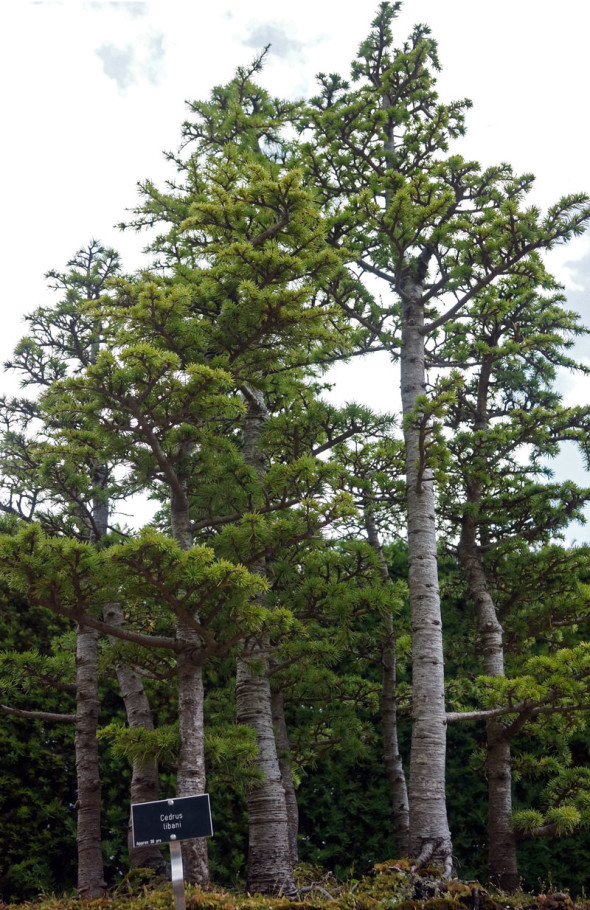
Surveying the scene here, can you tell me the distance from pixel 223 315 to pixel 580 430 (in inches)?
158

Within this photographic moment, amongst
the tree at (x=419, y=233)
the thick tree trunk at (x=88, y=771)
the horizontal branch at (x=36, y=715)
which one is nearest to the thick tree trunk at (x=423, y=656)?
the tree at (x=419, y=233)

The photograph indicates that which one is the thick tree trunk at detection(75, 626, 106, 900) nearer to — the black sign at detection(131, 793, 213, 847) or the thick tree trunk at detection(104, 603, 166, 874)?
the thick tree trunk at detection(104, 603, 166, 874)

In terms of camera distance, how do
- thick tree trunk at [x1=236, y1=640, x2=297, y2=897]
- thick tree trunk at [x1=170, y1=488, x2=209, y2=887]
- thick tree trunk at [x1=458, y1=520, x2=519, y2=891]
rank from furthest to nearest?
thick tree trunk at [x1=458, y1=520, x2=519, y2=891] < thick tree trunk at [x1=236, y1=640, x2=297, y2=897] < thick tree trunk at [x1=170, y1=488, x2=209, y2=887]

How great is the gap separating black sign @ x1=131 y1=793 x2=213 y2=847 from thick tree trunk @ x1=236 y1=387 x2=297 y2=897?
1.45 m

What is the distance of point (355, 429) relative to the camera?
7.18m

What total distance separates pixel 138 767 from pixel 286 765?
1461 mm

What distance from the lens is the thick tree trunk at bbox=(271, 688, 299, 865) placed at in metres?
7.20

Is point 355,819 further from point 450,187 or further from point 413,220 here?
point 450,187

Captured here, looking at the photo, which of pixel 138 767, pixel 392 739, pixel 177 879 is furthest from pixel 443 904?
pixel 392 739

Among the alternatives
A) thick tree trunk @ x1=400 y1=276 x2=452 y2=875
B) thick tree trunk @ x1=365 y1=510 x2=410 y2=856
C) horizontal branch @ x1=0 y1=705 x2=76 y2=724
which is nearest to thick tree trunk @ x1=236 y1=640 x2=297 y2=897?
thick tree trunk @ x1=400 y1=276 x2=452 y2=875

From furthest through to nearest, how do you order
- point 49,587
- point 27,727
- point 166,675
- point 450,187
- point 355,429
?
1. point 450,187
2. point 27,727
3. point 355,429
4. point 166,675
5. point 49,587

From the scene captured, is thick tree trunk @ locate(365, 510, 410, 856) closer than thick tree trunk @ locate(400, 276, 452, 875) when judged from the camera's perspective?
No

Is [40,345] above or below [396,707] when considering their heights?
above

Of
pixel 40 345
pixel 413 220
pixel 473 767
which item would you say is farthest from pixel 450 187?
pixel 473 767
